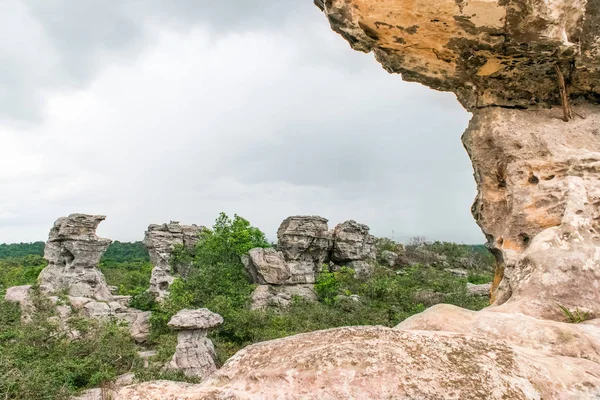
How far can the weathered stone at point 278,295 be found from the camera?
1591 centimetres

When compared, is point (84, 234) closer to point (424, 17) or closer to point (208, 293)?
point (208, 293)

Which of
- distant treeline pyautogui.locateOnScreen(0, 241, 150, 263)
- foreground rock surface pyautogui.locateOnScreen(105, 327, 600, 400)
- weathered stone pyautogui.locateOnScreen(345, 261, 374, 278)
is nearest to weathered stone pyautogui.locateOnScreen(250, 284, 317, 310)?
weathered stone pyautogui.locateOnScreen(345, 261, 374, 278)

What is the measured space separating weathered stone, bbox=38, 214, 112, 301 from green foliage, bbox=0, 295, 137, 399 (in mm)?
4728

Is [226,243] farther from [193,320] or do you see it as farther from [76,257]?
[193,320]

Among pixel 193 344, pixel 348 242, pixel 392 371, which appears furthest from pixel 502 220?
pixel 348 242

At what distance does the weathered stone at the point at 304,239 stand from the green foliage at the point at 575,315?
16372mm

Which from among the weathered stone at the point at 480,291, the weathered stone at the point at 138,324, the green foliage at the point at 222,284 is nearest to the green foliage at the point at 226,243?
the green foliage at the point at 222,284

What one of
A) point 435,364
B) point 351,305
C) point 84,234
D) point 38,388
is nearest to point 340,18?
point 435,364

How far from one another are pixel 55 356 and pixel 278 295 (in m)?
8.14

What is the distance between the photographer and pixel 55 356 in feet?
34.2

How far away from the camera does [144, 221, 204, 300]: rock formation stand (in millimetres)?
21156

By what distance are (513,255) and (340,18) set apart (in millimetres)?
2574

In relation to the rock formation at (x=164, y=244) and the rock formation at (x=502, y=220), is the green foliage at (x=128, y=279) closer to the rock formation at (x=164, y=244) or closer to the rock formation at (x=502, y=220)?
the rock formation at (x=164, y=244)

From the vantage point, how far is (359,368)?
1743 millimetres
